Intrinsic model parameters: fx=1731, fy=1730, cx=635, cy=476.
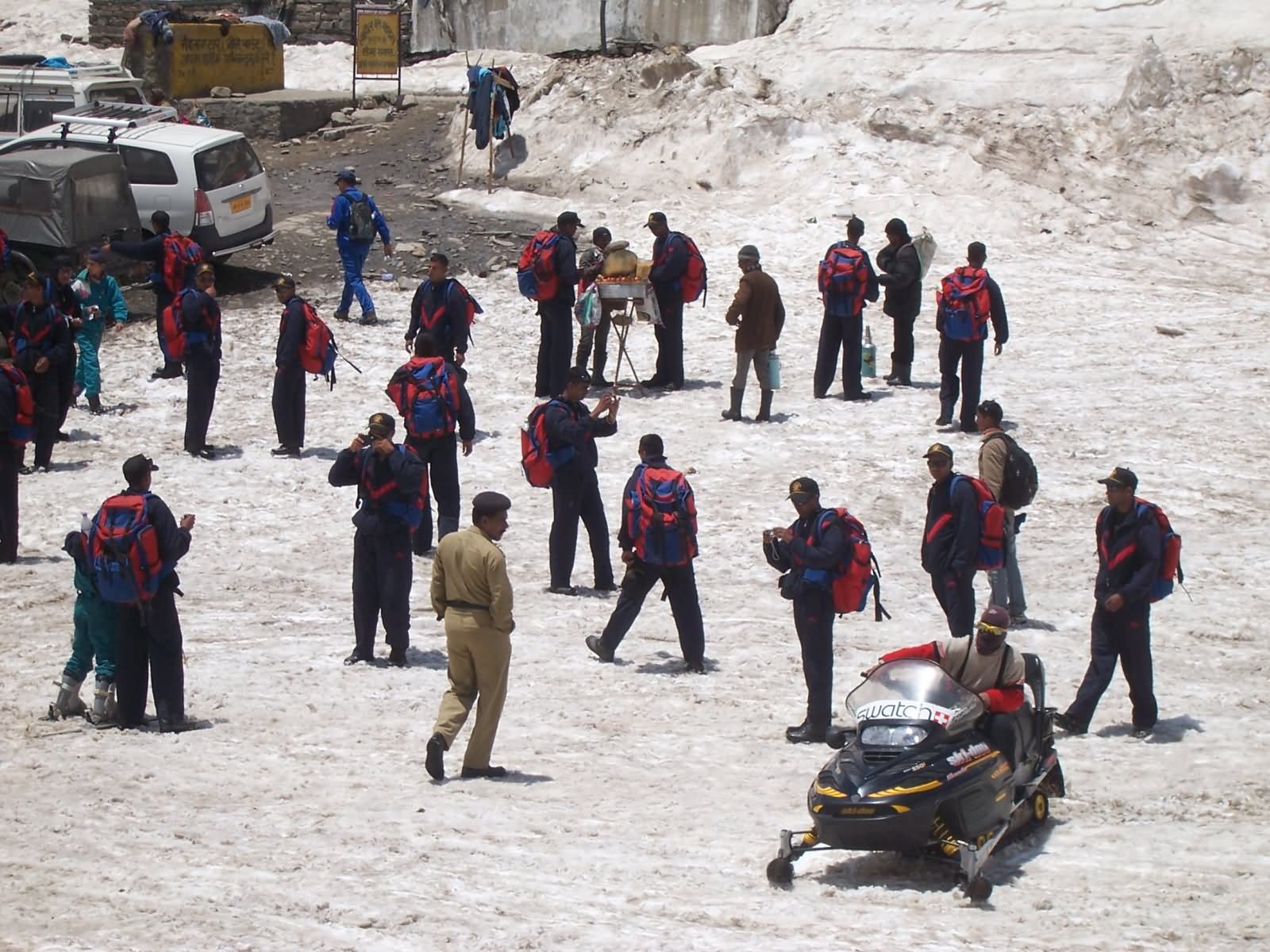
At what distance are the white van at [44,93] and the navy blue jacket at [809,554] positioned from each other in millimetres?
16583

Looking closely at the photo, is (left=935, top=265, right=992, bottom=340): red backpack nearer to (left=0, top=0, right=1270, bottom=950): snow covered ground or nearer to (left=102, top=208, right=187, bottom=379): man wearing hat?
(left=0, top=0, right=1270, bottom=950): snow covered ground

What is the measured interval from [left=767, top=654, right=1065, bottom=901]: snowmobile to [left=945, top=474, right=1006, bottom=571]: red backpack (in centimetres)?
229

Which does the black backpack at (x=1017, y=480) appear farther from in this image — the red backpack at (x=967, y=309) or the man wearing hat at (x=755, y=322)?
the man wearing hat at (x=755, y=322)

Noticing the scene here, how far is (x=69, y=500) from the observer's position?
1422 centimetres

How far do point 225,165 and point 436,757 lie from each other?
1320 centimetres

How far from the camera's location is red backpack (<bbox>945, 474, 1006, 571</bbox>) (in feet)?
33.6

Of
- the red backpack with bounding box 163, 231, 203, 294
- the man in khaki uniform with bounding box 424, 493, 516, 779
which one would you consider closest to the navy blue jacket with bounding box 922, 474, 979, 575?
the man in khaki uniform with bounding box 424, 493, 516, 779

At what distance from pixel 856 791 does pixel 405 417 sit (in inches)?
249

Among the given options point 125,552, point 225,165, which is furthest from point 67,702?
point 225,165

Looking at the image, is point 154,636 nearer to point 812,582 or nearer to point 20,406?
point 812,582

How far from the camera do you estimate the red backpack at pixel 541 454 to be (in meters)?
12.0

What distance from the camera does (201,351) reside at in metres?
15.0

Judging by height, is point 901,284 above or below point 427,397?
above

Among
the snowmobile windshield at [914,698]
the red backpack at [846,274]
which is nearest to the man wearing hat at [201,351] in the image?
the red backpack at [846,274]
